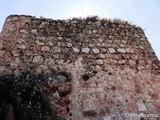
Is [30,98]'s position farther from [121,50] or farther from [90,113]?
[121,50]

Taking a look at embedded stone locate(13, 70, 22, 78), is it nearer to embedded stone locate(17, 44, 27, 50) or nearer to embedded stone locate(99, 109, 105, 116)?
embedded stone locate(17, 44, 27, 50)

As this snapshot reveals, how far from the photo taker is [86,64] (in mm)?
4453

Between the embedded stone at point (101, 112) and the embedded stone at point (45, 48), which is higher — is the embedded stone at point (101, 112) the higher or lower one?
the lower one

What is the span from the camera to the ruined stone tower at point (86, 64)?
4000mm

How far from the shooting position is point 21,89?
3.75 m

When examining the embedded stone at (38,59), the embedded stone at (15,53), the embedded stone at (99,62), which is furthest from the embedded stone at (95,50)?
the embedded stone at (15,53)

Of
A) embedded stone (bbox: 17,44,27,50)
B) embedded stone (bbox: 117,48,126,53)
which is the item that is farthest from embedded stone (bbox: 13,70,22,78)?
embedded stone (bbox: 117,48,126,53)

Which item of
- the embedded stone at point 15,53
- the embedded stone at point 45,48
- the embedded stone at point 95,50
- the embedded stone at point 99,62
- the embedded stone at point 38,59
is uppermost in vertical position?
the embedded stone at point 45,48

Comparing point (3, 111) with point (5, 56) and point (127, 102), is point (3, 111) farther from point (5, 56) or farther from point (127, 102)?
point (127, 102)

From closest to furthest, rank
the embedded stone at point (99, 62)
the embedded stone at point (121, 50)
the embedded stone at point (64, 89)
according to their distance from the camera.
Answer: the embedded stone at point (64, 89), the embedded stone at point (99, 62), the embedded stone at point (121, 50)

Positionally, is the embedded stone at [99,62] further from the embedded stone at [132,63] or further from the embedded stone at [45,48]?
the embedded stone at [45,48]

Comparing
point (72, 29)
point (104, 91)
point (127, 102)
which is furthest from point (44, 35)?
point (127, 102)

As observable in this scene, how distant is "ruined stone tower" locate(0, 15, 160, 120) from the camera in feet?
13.1

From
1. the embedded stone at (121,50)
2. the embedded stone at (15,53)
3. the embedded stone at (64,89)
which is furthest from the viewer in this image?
the embedded stone at (121,50)
